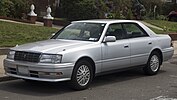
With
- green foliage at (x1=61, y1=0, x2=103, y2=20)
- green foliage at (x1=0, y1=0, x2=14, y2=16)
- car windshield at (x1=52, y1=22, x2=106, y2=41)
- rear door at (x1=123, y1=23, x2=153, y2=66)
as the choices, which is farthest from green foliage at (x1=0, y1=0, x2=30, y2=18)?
rear door at (x1=123, y1=23, x2=153, y2=66)

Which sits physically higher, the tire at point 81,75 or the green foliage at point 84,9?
the green foliage at point 84,9

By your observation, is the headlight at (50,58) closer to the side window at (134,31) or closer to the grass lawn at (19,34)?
the side window at (134,31)

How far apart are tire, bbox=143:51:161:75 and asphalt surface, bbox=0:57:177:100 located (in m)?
0.19

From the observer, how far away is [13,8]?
23.1 m

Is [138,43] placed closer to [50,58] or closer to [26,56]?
[50,58]

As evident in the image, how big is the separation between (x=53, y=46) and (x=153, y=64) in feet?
10.6

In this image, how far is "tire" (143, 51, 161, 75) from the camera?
10.4m

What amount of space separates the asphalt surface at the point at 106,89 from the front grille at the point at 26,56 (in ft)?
2.15

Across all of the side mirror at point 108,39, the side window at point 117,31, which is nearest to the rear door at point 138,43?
the side window at point 117,31

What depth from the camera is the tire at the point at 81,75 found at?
830cm

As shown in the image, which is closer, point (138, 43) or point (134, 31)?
point (138, 43)

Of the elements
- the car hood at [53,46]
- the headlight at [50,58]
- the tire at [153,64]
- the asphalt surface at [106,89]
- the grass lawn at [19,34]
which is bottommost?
the asphalt surface at [106,89]

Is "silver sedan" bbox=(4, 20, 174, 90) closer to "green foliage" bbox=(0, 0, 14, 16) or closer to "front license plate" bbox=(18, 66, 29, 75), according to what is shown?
"front license plate" bbox=(18, 66, 29, 75)

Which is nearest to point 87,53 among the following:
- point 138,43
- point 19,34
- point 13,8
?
point 138,43
